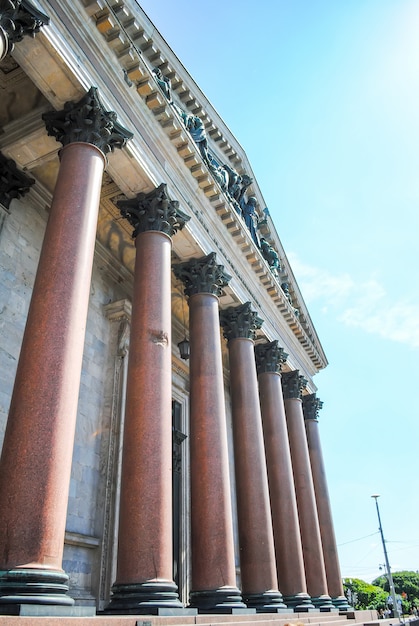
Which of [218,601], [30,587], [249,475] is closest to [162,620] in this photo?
[30,587]

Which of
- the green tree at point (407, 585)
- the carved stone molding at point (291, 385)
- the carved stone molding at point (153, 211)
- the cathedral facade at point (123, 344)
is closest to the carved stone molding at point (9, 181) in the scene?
the cathedral facade at point (123, 344)

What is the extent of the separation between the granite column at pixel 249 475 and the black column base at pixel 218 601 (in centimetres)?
223

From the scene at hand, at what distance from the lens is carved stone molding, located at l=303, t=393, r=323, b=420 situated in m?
22.5

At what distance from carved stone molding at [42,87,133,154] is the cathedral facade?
0.12ft

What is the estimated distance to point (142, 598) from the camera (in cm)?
677

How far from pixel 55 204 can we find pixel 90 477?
6.21 meters

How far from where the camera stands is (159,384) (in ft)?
28.0

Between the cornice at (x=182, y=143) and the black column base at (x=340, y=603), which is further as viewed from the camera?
the black column base at (x=340, y=603)

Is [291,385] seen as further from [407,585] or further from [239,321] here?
[407,585]

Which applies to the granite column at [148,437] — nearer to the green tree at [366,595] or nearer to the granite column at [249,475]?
the granite column at [249,475]

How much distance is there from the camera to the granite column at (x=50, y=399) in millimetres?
5219

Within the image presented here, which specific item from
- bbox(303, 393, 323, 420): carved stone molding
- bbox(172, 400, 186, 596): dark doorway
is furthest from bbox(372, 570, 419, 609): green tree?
bbox(172, 400, 186, 596): dark doorway

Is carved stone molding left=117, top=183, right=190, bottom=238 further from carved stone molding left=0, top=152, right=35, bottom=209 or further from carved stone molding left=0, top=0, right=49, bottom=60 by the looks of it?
carved stone molding left=0, top=0, right=49, bottom=60

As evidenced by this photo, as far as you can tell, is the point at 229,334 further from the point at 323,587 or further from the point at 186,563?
the point at 323,587
